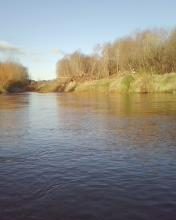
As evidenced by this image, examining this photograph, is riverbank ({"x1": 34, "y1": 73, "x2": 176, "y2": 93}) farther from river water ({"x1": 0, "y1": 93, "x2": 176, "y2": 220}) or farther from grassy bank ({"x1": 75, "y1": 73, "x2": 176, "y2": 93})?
river water ({"x1": 0, "y1": 93, "x2": 176, "y2": 220})

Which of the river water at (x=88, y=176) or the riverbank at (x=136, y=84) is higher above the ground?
the riverbank at (x=136, y=84)

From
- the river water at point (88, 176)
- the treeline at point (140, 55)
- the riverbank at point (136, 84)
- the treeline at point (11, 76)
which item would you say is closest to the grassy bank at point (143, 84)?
the riverbank at point (136, 84)

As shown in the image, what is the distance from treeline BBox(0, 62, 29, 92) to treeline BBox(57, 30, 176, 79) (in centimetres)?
3846

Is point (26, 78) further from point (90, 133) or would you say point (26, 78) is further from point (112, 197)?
point (112, 197)

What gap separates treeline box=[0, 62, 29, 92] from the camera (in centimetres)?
17150

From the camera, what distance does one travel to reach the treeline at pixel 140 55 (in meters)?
119

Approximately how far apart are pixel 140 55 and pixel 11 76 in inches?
2894

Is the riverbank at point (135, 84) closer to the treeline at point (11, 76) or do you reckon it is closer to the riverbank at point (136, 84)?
the riverbank at point (136, 84)

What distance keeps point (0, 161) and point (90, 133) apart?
34.0 feet

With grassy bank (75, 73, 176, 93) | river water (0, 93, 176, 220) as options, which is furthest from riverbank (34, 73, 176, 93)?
river water (0, 93, 176, 220)

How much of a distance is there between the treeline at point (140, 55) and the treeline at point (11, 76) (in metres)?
38.5

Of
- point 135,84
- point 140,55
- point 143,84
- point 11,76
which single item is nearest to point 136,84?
point 135,84

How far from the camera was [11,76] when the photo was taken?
6919 inches

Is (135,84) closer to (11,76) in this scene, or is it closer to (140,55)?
(140,55)
